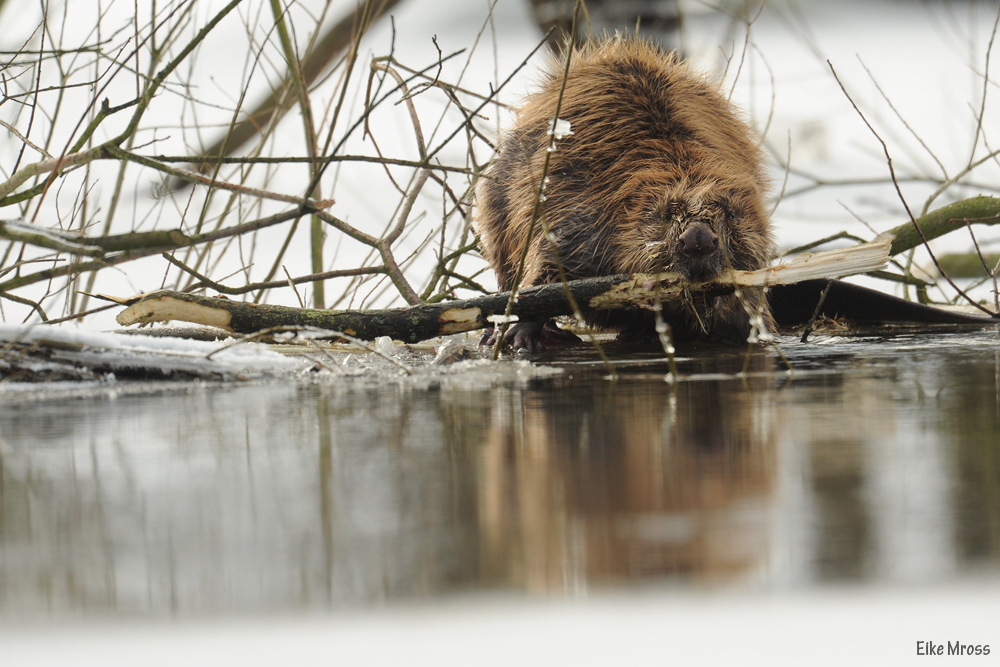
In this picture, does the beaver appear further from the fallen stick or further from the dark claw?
the fallen stick

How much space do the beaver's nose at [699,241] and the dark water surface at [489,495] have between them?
959mm

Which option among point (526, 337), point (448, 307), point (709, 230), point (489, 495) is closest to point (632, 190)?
point (709, 230)

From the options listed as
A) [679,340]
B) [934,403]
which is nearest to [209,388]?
[934,403]

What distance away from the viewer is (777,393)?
161 cm

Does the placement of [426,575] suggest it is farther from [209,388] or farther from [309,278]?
[309,278]

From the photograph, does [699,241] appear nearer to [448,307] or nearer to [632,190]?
[632,190]

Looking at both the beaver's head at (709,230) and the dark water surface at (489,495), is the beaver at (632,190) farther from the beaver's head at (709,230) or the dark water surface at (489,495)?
the dark water surface at (489,495)

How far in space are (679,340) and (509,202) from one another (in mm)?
851

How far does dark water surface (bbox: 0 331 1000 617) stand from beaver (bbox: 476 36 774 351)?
49.3 inches

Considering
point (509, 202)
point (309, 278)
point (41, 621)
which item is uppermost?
point (509, 202)

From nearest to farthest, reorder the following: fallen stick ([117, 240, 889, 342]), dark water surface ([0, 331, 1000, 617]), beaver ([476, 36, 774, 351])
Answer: dark water surface ([0, 331, 1000, 617])
fallen stick ([117, 240, 889, 342])
beaver ([476, 36, 774, 351])

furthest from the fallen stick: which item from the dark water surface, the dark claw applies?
the dark claw

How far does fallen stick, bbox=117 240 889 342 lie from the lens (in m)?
2.13

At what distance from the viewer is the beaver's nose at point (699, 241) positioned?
257 centimetres
